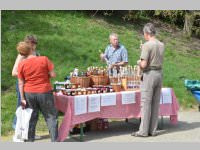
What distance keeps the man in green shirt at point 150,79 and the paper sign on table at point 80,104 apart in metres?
0.99

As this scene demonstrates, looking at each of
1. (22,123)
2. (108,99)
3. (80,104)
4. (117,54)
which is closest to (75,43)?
(117,54)

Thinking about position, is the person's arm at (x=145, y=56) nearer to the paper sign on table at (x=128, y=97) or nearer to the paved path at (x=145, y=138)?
the paper sign on table at (x=128, y=97)

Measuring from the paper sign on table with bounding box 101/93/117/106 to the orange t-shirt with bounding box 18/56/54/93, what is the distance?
105cm

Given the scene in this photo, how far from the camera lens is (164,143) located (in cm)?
730

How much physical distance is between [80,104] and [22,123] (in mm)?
890

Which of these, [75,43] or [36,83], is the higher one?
[75,43]

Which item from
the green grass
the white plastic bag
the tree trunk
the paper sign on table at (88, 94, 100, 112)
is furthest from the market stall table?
the tree trunk

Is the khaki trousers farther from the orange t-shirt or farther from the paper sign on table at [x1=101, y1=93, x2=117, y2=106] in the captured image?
the orange t-shirt

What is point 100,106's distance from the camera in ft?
25.1

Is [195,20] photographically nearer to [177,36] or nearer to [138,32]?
[177,36]

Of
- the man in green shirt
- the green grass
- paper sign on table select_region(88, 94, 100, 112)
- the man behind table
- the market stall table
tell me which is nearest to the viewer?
the market stall table

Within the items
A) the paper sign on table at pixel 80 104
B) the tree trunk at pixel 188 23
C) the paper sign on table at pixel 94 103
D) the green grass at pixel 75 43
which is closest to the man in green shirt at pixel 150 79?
the paper sign on table at pixel 94 103

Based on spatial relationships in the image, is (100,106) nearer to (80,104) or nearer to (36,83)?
(80,104)

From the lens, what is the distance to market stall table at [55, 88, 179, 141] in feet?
24.0
